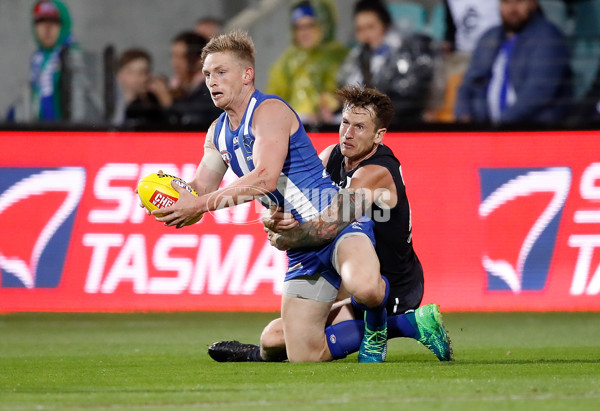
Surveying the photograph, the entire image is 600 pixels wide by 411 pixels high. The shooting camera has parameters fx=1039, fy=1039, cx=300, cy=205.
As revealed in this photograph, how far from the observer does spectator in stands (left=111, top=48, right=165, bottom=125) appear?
11273 millimetres

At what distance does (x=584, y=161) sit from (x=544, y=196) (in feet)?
1.73

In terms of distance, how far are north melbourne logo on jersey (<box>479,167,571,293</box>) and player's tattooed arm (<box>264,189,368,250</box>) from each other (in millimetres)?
3392

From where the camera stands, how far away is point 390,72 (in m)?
11.2

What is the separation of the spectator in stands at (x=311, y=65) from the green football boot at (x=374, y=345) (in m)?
4.85

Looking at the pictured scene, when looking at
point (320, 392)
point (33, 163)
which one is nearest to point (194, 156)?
point (33, 163)

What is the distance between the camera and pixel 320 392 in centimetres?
551

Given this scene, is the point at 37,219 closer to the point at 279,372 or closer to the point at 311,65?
the point at 311,65

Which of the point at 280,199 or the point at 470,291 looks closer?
the point at 280,199

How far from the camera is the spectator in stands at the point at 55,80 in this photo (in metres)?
11.2

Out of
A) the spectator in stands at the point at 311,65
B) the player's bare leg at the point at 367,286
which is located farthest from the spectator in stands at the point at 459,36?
the player's bare leg at the point at 367,286

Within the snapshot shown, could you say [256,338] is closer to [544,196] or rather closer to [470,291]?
[470,291]

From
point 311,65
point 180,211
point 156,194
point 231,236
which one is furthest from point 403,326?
point 311,65

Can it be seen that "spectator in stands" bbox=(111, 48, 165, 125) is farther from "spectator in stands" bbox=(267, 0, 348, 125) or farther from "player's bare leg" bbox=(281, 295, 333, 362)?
"player's bare leg" bbox=(281, 295, 333, 362)

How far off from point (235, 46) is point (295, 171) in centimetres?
93
